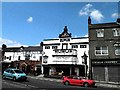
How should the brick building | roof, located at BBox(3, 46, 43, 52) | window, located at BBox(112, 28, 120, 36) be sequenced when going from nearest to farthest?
the brick building < window, located at BBox(112, 28, 120, 36) < roof, located at BBox(3, 46, 43, 52)

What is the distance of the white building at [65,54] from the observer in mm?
46688

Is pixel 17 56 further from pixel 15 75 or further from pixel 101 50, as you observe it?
pixel 15 75

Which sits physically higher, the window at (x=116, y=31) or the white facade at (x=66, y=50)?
the window at (x=116, y=31)

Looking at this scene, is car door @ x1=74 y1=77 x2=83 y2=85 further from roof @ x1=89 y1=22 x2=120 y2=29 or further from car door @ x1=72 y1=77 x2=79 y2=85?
roof @ x1=89 y1=22 x2=120 y2=29

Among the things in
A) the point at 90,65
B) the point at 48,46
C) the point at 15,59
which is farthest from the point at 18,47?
the point at 90,65

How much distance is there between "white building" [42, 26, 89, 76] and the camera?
1838 inches

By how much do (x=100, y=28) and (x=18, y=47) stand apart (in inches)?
1122

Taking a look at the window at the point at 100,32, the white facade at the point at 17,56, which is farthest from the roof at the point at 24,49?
the window at the point at 100,32

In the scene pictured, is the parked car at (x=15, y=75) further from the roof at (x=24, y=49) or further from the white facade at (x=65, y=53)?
the roof at (x=24, y=49)

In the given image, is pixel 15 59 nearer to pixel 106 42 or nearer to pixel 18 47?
pixel 18 47

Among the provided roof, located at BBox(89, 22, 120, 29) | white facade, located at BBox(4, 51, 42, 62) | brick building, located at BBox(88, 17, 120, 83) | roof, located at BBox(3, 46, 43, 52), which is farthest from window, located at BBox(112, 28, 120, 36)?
white facade, located at BBox(4, 51, 42, 62)

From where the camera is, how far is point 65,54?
4803 cm

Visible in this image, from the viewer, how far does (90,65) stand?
41562 millimetres

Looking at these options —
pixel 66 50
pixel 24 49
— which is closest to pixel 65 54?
pixel 66 50
